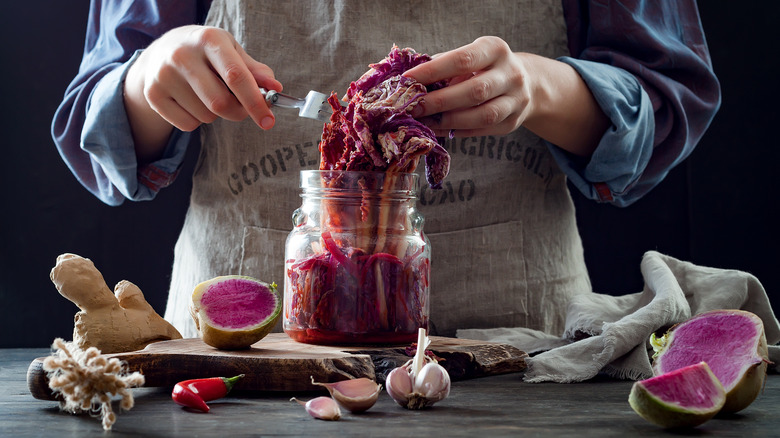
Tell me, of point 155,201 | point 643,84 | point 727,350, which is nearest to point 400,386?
point 727,350

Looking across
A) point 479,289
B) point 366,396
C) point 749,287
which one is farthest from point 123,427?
point 749,287

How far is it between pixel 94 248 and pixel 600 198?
1765mm

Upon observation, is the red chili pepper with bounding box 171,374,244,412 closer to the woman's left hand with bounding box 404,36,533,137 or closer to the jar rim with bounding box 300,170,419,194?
the jar rim with bounding box 300,170,419,194

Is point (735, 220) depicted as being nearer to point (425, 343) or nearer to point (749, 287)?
point (749, 287)

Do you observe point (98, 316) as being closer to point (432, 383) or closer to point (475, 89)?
point (432, 383)

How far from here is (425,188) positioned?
1.86 m

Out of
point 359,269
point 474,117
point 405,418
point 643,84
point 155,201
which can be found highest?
point 643,84

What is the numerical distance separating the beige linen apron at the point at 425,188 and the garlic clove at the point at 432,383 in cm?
76

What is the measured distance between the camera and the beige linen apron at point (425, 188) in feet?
6.06

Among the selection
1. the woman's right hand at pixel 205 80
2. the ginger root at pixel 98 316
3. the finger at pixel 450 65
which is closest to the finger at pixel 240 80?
the woman's right hand at pixel 205 80

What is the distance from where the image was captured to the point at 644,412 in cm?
96

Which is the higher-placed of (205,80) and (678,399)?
(205,80)

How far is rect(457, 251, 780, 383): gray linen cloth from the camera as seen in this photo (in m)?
1.32

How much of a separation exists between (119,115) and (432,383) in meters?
1.02
